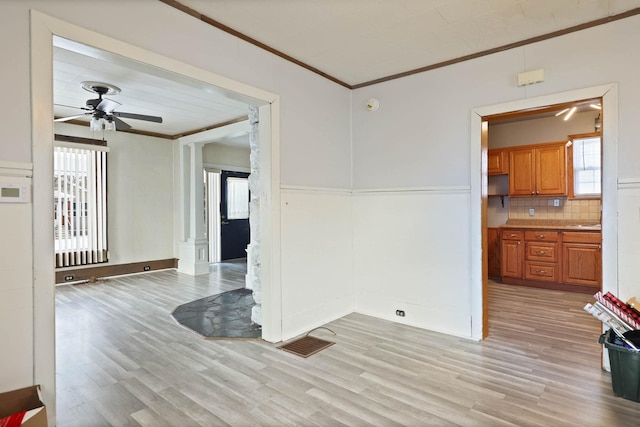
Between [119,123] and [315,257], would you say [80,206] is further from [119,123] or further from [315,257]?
[315,257]

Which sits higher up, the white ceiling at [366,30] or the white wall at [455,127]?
the white ceiling at [366,30]

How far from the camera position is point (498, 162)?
5848 mm

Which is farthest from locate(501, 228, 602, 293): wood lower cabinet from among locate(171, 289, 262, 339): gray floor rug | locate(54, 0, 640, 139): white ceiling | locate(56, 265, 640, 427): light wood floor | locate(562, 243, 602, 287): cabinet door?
locate(171, 289, 262, 339): gray floor rug

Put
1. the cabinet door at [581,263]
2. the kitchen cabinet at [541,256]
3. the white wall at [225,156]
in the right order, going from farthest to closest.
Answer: the white wall at [225,156] < the kitchen cabinet at [541,256] < the cabinet door at [581,263]

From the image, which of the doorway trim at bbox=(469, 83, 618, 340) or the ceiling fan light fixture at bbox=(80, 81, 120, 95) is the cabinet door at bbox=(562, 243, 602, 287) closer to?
the doorway trim at bbox=(469, 83, 618, 340)

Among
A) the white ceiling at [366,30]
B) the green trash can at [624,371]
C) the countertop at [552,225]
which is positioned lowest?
the green trash can at [624,371]

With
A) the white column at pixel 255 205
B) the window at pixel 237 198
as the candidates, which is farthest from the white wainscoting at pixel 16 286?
the window at pixel 237 198

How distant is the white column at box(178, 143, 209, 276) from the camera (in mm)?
6441

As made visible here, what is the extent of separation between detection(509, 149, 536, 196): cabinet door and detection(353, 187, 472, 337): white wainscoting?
3062 mm

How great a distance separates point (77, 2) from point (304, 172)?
2.08 metres

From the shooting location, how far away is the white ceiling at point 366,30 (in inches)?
95.7

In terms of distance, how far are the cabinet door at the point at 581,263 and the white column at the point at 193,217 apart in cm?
587

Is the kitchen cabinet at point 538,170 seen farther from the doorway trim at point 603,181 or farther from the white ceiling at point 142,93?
the white ceiling at point 142,93

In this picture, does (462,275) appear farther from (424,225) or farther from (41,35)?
(41,35)
